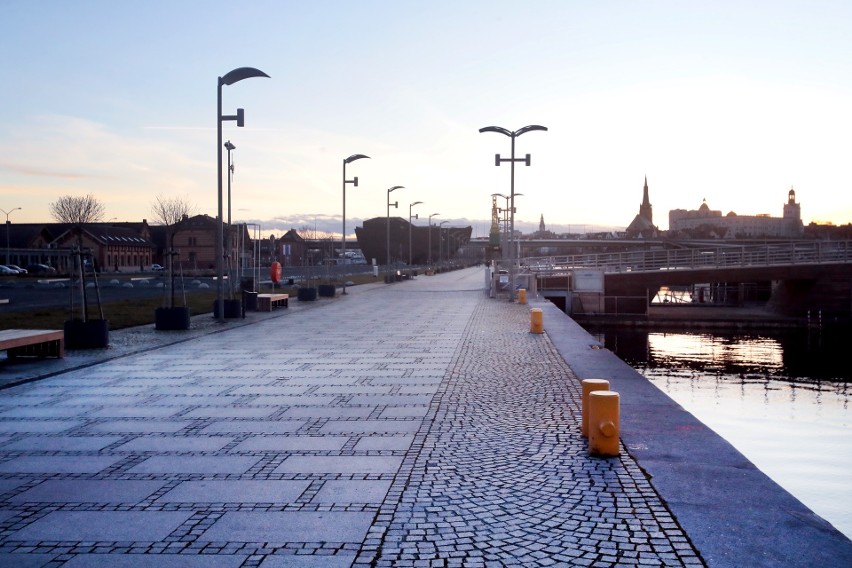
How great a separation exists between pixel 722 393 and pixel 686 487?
16.8 m

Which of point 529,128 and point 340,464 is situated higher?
point 529,128

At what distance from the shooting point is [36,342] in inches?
570

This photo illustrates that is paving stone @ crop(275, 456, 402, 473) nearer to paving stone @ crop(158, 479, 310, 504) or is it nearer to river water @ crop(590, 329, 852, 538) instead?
paving stone @ crop(158, 479, 310, 504)

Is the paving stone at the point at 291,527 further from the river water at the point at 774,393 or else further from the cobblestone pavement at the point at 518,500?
the river water at the point at 774,393

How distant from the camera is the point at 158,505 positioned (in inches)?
251

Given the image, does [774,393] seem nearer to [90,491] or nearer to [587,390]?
[587,390]

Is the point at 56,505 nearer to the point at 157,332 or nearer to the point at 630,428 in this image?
the point at 630,428

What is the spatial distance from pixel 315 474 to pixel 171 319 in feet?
49.0

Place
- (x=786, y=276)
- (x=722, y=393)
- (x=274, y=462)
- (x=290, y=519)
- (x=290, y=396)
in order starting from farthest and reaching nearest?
(x=786, y=276) < (x=722, y=393) < (x=290, y=396) < (x=274, y=462) < (x=290, y=519)

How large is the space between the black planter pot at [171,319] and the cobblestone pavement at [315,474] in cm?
704

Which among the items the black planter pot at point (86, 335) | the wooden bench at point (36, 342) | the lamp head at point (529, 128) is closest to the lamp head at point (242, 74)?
the black planter pot at point (86, 335)

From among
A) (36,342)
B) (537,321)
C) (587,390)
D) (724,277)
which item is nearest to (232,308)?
(537,321)

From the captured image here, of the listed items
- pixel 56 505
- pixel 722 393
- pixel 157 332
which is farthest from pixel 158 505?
pixel 722 393

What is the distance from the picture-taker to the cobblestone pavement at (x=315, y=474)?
17.7ft
